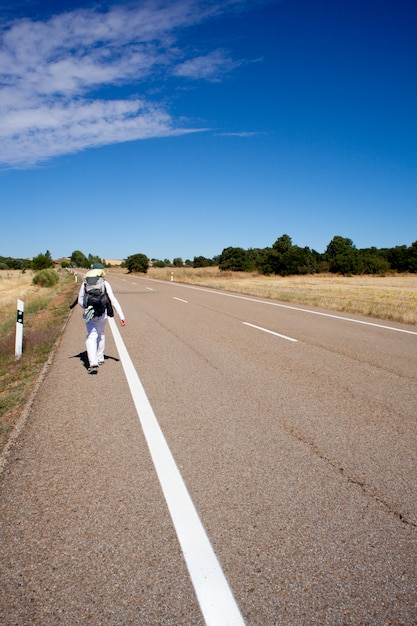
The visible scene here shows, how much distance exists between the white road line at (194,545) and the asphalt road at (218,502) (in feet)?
0.04

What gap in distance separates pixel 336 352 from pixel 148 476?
5.53 meters

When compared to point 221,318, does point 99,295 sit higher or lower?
higher

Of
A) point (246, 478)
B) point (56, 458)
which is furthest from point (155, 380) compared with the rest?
point (246, 478)

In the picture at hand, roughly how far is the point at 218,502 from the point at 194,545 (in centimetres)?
48

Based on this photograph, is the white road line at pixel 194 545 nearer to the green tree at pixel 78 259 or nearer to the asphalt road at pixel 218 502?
the asphalt road at pixel 218 502

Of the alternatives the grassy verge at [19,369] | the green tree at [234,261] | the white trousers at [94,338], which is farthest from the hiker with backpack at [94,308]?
the green tree at [234,261]

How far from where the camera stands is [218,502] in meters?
2.93

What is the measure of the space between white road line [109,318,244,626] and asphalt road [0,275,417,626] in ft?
0.04

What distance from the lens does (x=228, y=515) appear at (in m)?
2.78

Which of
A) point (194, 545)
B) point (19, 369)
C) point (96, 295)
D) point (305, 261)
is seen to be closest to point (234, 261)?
point (305, 261)

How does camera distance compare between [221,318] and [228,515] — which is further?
[221,318]

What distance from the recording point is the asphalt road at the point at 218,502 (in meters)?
2.11

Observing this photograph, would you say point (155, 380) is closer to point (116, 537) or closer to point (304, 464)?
point (304, 464)

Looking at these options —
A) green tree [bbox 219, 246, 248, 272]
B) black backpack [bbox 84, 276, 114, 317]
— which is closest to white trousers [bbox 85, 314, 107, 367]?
black backpack [bbox 84, 276, 114, 317]
